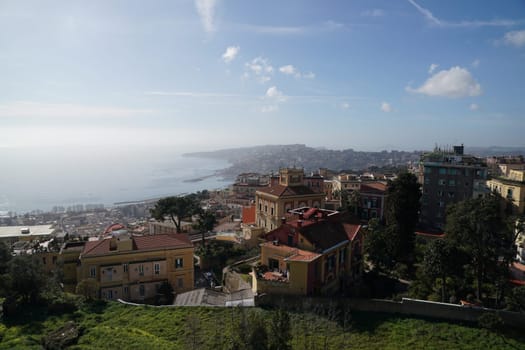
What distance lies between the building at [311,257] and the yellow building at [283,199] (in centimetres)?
891

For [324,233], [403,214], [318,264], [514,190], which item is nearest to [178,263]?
[318,264]


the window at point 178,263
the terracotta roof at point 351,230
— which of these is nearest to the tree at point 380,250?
the terracotta roof at point 351,230

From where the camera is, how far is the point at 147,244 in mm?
24016

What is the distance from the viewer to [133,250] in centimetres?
2327

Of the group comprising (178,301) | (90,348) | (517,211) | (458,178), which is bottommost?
(178,301)

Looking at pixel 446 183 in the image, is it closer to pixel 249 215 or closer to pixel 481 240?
pixel 481 240

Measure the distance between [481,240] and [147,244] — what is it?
21.0 metres

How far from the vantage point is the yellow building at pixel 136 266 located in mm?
22516

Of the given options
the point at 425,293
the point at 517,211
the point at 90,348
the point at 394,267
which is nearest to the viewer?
the point at 90,348

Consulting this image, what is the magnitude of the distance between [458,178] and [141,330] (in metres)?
35.4

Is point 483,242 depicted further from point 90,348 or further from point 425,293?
point 90,348

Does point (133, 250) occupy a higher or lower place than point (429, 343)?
higher

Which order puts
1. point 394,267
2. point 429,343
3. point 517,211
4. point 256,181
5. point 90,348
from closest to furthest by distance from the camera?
point 90,348, point 429,343, point 394,267, point 517,211, point 256,181

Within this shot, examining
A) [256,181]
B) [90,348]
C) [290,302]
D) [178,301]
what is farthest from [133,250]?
[256,181]
